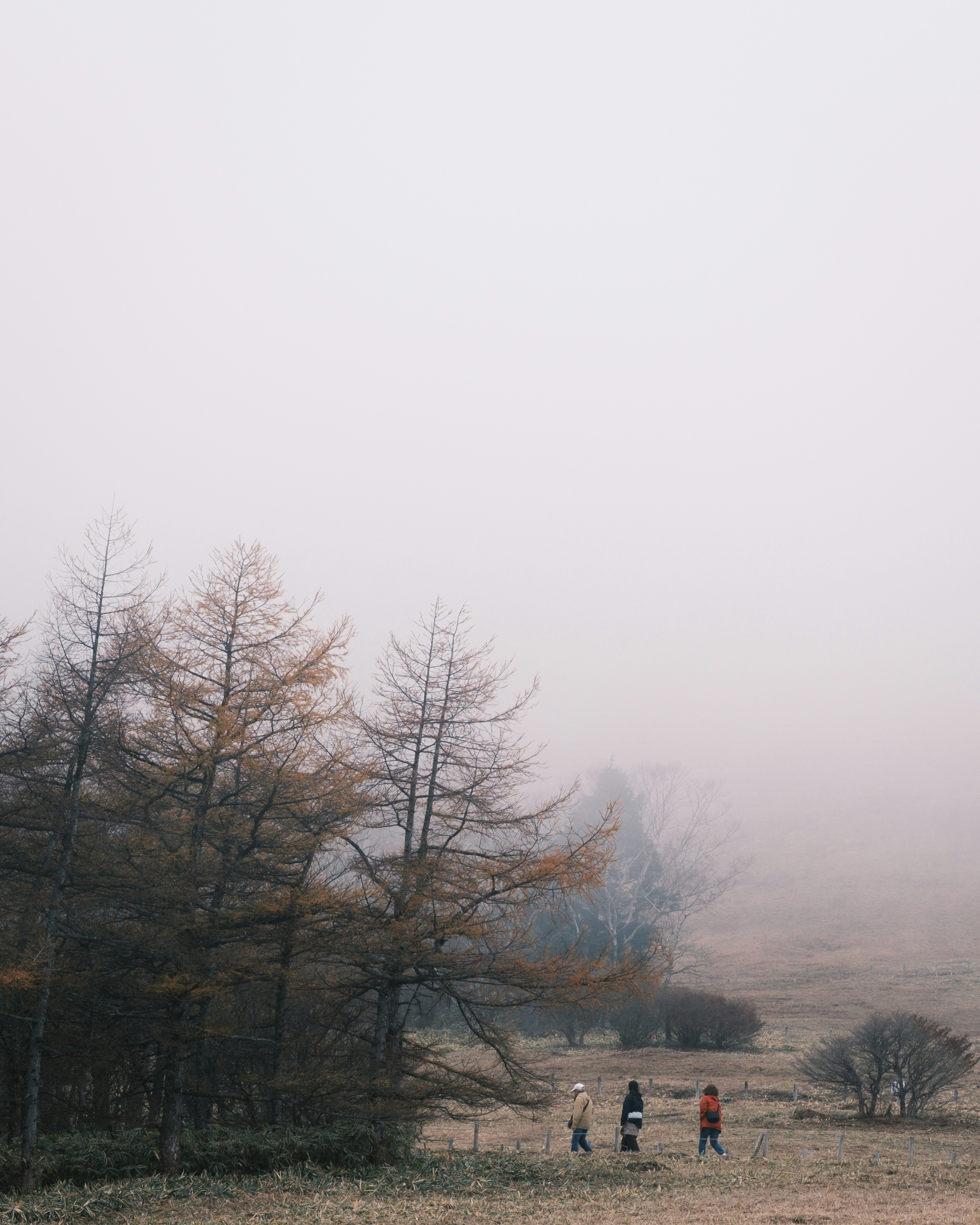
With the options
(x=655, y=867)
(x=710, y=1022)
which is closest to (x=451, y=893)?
(x=710, y=1022)

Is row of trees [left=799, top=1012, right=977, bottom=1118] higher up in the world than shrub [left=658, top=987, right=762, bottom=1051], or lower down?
higher up

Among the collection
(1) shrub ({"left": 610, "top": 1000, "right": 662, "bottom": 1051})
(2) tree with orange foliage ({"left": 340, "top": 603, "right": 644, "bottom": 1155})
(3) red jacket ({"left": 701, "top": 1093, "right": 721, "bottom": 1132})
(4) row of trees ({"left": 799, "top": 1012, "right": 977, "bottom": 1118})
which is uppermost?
(2) tree with orange foliage ({"left": 340, "top": 603, "right": 644, "bottom": 1155})

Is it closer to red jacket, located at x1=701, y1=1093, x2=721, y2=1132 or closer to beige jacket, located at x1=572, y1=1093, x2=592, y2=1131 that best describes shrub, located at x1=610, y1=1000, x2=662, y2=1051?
beige jacket, located at x1=572, y1=1093, x2=592, y2=1131

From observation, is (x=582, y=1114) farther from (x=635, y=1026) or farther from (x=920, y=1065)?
(x=635, y=1026)

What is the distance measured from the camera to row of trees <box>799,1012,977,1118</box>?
2294 cm

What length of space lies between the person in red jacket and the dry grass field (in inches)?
14.7

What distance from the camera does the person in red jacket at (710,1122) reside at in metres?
16.0

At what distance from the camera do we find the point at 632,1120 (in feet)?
53.4

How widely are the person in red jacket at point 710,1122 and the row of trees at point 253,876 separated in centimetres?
292

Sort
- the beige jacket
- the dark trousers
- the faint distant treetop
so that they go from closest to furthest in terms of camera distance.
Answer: the dark trousers, the beige jacket, the faint distant treetop

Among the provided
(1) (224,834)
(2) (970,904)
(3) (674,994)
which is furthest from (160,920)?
(2) (970,904)

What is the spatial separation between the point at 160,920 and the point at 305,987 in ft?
8.44

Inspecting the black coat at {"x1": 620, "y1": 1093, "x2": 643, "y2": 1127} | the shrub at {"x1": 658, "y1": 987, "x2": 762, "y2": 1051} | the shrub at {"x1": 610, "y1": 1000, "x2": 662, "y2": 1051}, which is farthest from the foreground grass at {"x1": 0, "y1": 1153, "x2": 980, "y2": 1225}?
the shrub at {"x1": 610, "y1": 1000, "x2": 662, "y2": 1051}

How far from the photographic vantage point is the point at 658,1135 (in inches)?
784
